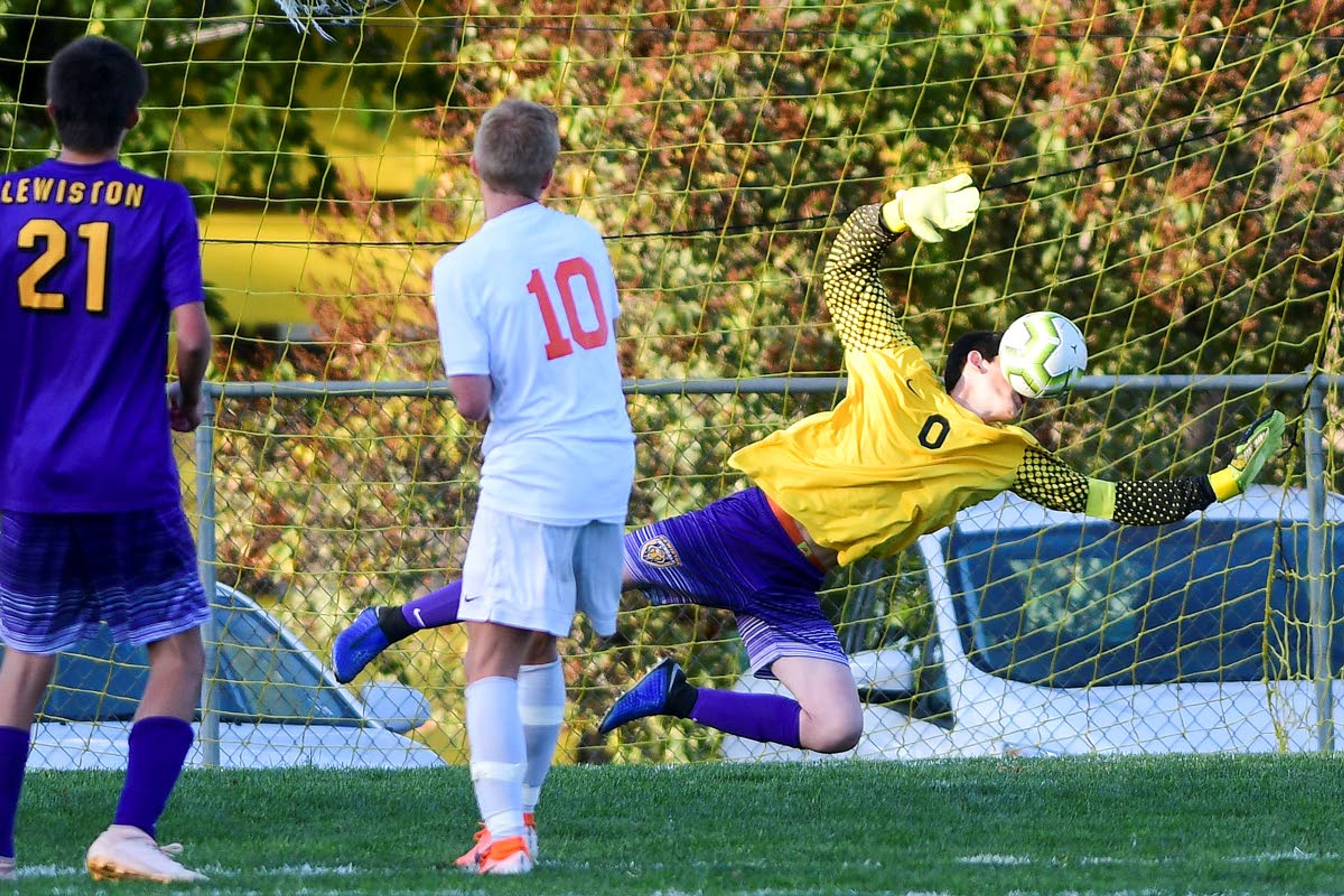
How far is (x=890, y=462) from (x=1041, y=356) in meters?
0.46

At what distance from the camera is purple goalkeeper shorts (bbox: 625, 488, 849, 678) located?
5316 mm

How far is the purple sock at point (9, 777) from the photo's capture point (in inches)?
152

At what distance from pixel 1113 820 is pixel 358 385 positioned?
294 centimetres

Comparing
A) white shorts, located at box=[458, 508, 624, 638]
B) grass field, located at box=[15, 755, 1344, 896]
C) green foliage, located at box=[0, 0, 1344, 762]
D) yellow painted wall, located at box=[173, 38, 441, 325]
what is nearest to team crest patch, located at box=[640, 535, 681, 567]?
grass field, located at box=[15, 755, 1344, 896]

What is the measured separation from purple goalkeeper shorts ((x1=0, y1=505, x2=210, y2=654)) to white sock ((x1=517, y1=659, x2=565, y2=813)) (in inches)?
28.4

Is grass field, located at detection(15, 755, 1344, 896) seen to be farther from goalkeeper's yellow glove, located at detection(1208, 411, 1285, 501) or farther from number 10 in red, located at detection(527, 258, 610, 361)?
number 10 in red, located at detection(527, 258, 610, 361)

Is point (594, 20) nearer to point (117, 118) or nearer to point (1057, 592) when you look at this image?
point (1057, 592)

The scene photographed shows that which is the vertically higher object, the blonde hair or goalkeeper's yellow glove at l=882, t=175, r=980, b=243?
goalkeeper's yellow glove at l=882, t=175, r=980, b=243

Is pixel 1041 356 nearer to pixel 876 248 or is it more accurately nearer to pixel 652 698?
pixel 876 248

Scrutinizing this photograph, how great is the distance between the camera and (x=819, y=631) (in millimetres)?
5352

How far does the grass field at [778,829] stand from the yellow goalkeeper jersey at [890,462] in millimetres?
710

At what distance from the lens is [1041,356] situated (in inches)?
204

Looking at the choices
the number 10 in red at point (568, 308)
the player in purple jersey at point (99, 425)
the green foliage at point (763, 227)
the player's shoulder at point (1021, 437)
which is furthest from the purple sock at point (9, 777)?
the green foliage at point (763, 227)

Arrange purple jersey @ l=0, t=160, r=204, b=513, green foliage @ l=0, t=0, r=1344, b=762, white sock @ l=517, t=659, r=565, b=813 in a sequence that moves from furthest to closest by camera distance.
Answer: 1. green foliage @ l=0, t=0, r=1344, b=762
2. white sock @ l=517, t=659, r=565, b=813
3. purple jersey @ l=0, t=160, r=204, b=513
